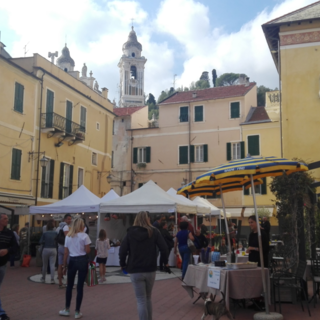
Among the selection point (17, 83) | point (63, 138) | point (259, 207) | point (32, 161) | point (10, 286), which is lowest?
point (10, 286)

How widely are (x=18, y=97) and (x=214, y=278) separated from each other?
17.2 meters

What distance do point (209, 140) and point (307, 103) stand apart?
52.7ft

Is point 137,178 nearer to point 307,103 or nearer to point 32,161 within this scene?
point 32,161

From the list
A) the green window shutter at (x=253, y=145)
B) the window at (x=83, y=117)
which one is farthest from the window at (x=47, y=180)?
the green window shutter at (x=253, y=145)

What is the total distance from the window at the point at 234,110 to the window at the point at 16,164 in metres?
17.4

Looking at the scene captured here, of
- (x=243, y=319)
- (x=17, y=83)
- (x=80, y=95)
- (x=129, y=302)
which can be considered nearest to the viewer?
(x=243, y=319)

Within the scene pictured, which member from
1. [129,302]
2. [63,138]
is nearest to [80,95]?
[63,138]

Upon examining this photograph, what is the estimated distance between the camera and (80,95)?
27.3 m

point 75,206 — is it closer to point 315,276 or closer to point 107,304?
point 107,304

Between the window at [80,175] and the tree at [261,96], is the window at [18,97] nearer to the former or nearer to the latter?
the window at [80,175]

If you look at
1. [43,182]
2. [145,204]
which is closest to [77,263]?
[145,204]

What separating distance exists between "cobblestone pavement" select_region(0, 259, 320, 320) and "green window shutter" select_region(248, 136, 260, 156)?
21.6 meters

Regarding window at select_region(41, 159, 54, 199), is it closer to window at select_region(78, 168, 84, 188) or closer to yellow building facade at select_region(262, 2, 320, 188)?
window at select_region(78, 168, 84, 188)

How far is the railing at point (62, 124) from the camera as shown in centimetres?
2345
